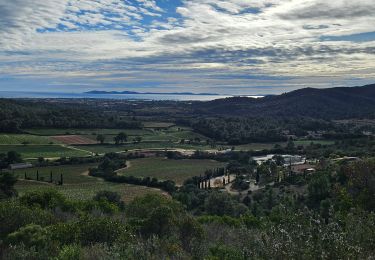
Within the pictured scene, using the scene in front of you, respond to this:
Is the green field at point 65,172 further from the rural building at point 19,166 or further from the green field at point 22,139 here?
the green field at point 22,139

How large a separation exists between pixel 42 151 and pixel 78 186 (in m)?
34.9

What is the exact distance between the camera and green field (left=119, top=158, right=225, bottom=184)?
84963 mm

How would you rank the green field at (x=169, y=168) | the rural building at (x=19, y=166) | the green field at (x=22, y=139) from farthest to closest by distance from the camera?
1. the green field at (x=22, y=139)
2. the rural building at (x=19, y=166)
3. the green field at (x=169, y=168)

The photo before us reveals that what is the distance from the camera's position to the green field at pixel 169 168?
8496 centimetres

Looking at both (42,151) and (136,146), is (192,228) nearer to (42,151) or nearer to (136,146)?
(42,151)

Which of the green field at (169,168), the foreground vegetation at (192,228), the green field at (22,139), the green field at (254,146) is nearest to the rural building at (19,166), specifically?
the green field at (22,139)

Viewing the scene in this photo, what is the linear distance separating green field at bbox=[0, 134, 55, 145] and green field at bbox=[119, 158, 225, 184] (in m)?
30.1

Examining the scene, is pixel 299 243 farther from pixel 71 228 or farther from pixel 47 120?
pixel 47 120

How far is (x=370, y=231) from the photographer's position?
54.4 feet

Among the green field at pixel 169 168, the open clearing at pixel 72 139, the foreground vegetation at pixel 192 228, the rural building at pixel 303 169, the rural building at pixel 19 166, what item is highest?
the foreground vegetation at pixel 192 228

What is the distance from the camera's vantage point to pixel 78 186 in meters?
73.9

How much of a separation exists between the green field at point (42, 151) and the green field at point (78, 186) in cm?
1096

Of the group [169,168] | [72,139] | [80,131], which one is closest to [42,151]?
[72,139]

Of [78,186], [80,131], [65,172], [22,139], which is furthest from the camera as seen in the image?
[80,131]
